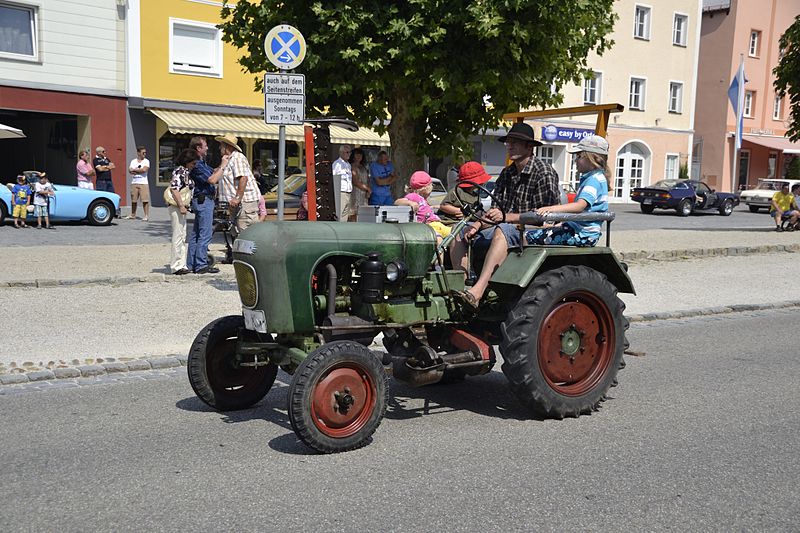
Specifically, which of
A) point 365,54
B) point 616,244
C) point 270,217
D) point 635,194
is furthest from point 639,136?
point 365,54

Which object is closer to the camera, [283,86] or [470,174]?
[470,174]

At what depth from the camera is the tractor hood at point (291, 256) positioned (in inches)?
195

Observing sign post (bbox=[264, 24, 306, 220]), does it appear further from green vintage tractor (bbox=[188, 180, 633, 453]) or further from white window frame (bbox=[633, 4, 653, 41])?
white window frame (bbox=[633, 4, 653, 41])

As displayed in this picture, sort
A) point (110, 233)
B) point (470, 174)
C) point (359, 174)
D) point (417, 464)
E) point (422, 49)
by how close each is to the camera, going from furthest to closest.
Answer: point (110, 233), point (359, 174), point (422, 49), point (470, 174), point (417, 464)

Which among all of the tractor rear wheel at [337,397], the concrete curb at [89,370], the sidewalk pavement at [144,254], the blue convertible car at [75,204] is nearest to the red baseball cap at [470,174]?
the tractor rear wheel at [337,397]

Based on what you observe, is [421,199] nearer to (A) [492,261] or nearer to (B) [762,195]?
(A) [492,261]

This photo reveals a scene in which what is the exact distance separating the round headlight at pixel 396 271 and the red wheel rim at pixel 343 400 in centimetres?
64

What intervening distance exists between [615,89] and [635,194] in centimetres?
765

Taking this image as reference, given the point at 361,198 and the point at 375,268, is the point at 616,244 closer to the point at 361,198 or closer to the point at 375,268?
the point at 361,198

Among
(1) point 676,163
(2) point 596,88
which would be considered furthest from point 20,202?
(1) point 676,163

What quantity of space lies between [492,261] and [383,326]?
3.11 feet

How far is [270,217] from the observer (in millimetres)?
17719

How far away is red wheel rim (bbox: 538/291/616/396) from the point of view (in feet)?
18.9

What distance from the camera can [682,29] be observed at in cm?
4103
